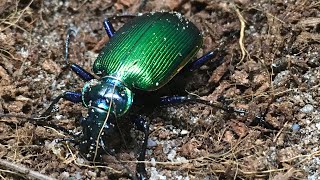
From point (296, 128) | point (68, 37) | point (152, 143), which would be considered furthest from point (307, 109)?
point (68, 37)

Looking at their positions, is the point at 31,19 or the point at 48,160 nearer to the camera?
the point at 48,160

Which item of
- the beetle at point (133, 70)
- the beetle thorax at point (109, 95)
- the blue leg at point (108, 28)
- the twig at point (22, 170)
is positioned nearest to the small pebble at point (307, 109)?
the beetle at point (133, 70)

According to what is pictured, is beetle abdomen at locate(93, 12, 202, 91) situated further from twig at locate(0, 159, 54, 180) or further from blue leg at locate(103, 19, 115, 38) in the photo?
twig at locate(0, 159, 54, 180)

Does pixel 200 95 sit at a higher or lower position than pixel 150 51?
lower

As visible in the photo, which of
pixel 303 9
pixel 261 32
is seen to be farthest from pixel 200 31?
pixel 303 9

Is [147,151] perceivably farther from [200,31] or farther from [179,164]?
[200,31]

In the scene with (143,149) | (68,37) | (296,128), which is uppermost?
(68,37)

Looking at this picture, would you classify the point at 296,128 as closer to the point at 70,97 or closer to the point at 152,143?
the point at 152,143
